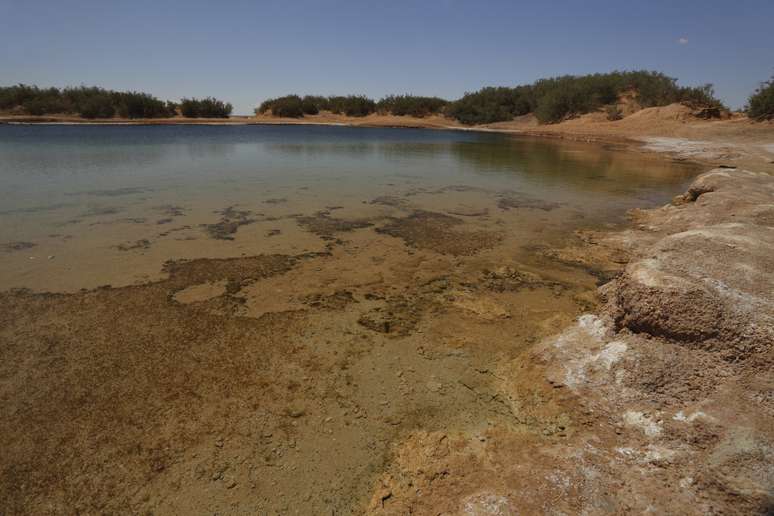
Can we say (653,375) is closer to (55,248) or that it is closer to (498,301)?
(498,301)

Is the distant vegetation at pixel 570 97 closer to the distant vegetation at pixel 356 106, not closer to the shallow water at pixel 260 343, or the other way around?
the distant vegetation at pixel 356 106

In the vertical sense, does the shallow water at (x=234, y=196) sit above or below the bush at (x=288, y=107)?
below

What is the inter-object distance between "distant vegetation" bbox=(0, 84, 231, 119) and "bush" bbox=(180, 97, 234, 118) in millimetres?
2475

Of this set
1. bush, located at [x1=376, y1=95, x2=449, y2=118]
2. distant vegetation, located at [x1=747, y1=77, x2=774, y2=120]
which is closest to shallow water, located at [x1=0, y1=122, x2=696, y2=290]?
distant vegetation, located at [x1=747, y1=77, x2=774, y2=120]

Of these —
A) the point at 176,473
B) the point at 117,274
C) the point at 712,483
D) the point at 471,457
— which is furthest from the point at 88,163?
the point at 712,483

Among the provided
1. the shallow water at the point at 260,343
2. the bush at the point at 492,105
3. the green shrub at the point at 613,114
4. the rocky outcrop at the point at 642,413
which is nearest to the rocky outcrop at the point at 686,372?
the rocky outcrop at the point at 642,413

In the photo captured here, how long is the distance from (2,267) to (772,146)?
2734 cm

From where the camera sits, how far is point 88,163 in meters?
14.0

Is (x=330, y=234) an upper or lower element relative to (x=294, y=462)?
upper

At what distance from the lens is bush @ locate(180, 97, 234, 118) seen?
181ft

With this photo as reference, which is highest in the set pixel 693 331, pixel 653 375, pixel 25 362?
pixel 693 331

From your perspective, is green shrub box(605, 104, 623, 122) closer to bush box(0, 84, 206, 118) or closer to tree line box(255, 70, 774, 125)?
tree line box(255, 70, 774, 125)

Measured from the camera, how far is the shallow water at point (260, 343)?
8.00 ft

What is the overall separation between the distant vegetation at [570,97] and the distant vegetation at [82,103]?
39983 millimetres
